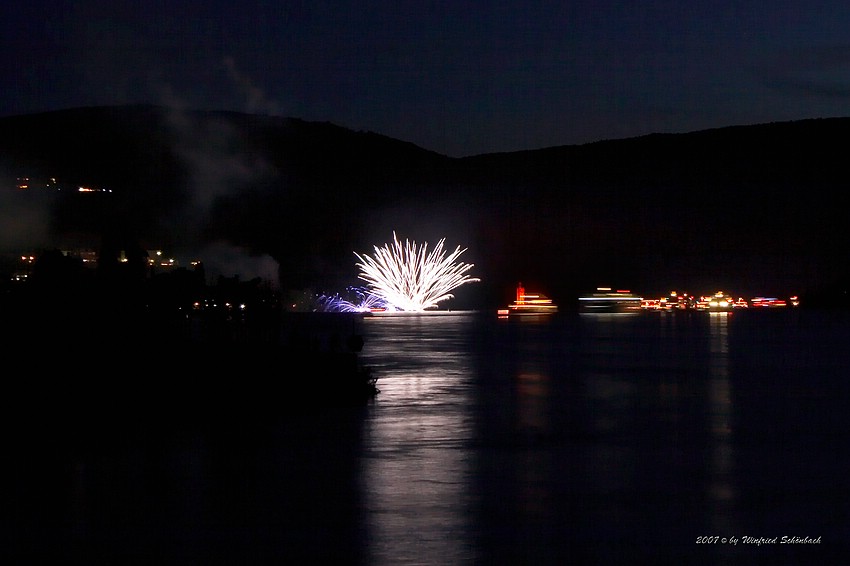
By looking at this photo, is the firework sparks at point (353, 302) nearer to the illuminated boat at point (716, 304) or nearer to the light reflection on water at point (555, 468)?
the illuminated boat at point (716, 304)

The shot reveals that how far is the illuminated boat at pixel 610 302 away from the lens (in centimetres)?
16550

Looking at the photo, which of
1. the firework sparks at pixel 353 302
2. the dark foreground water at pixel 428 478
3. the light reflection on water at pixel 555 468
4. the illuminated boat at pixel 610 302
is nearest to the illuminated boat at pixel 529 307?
the illuminated boat at pixel 610 302

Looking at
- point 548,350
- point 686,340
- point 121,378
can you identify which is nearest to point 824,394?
point 121,378

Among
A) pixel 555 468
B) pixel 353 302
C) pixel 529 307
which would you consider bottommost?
pixel 555 468

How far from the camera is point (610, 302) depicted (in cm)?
16612

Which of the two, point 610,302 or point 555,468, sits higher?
point 610,302

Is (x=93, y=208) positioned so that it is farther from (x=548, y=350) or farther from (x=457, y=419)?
(x=457, y=419)

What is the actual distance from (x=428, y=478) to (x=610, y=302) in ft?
504

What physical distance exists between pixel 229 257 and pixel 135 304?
10434cm

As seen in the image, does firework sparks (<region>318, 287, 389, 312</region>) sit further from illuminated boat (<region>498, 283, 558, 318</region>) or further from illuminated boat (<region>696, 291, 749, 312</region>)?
illuminated boat (<region>696, 291, 749, 312</region>)

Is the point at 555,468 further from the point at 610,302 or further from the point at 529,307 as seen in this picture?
the point at 610,302

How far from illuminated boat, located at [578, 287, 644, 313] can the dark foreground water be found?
138 meters

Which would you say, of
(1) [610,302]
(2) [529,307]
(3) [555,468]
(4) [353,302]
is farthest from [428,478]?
(1) [610,302]

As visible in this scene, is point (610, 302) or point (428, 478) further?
point (610, 302)
